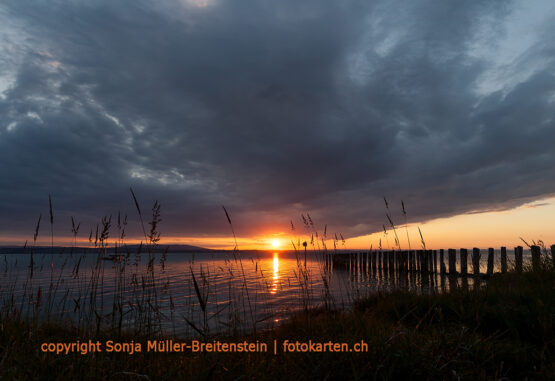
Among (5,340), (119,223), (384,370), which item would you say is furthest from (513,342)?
(5,340)

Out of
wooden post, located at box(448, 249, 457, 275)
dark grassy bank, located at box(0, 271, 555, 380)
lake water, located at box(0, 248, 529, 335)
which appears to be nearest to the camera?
dark grassy bank, located at box(0, 271, 555, 380)

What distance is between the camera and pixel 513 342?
11.3ft

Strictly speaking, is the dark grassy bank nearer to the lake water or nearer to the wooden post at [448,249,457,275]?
the lake water

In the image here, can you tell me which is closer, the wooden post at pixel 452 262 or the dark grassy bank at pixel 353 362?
the dark grassy bank at pixel 353 362

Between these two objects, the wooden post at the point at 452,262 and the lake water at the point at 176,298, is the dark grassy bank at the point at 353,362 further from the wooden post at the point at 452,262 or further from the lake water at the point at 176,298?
the wooden post at the point at 452,262

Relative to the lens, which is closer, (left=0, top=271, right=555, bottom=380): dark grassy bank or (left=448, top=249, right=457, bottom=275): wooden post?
(left=0, top=271, right=555, bottom=380): dark grassy bank

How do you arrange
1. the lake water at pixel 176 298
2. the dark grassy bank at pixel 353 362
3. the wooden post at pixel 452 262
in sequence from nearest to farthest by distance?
the dark grassy bank at pixel 353 362, the lake water at pixel 176 298, the wooden post at pixel 452 262

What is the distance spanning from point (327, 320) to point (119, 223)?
3591 mm

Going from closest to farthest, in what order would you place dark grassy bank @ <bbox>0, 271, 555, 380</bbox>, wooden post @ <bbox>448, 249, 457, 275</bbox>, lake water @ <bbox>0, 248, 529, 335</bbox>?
dark grassy bank @ <bbox>0, 271, 555, 380</bbox>, lake water @ <bbox>0, 248, 529, 335</bbox>, wooden post @ <bbox>448, 249, 457, 275</bbox>

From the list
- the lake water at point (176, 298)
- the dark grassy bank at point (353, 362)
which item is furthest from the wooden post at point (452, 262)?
the dark grassy bank at point (353, 362)

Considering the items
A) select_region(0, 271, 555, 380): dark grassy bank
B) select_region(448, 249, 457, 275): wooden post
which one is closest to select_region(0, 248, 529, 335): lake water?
select_region(0, 271, 555, 380): dark grassy bank

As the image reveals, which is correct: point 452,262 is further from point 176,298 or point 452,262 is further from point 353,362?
point 353,362

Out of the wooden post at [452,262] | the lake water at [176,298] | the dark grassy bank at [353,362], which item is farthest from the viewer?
the wooden post at [452,262]

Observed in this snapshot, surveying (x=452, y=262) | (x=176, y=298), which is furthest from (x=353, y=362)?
(x=452, y=262)
